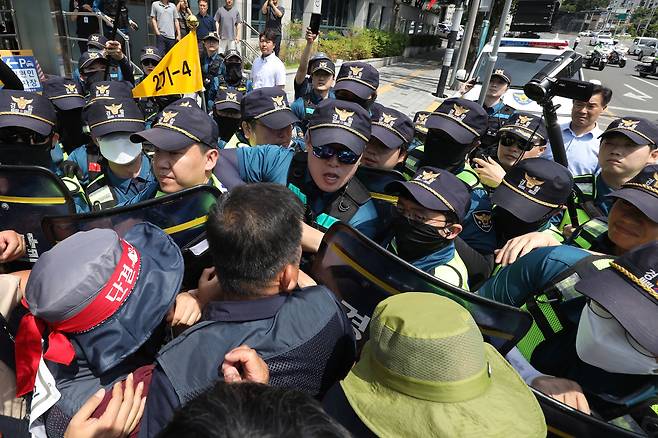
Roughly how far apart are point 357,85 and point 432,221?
101 inches

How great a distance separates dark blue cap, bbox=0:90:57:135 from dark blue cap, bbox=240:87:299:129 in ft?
4.47

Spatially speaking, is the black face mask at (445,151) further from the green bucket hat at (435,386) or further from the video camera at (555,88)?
the green bucket hat at (435,386)

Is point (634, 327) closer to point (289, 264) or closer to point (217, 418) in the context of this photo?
point (289, 264)

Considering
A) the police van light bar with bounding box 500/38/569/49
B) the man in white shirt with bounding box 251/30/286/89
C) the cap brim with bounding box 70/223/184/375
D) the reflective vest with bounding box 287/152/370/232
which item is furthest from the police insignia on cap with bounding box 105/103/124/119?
the police van light bar with bounding box 500/38/569/49

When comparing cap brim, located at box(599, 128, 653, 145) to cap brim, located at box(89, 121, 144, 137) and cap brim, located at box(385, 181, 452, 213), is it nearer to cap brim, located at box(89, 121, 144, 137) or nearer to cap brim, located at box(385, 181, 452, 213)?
cap brim, located at box(385, 181, 452, 213)

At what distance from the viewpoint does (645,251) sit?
1270 mm

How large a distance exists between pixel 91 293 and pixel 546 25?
11.2m

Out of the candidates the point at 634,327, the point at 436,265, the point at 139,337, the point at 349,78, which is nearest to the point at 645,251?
the point at 634,327

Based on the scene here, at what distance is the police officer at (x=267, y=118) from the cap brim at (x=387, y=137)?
87 centimetres

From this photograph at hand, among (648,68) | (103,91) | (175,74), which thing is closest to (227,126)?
(175,74)

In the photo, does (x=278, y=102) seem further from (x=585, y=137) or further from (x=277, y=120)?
(x=585, y=137)

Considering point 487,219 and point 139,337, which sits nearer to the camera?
point 139,337

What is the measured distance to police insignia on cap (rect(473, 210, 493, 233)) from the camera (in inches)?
96.0

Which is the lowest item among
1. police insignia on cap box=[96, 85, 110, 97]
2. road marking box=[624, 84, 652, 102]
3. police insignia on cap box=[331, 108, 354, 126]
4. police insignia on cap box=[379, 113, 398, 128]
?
road marking box=[624, 84, 652, 102]
